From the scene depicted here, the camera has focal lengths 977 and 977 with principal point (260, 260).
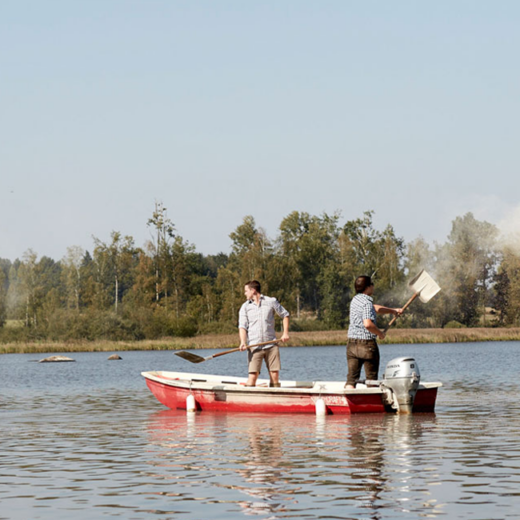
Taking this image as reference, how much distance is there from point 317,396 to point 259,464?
5619 millimetres

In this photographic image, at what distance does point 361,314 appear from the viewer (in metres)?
15.7

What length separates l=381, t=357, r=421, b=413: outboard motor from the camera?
1585cm

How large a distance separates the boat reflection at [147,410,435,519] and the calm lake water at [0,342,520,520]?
0.02 metres

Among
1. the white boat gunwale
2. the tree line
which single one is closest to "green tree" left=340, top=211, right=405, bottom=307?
the tree line

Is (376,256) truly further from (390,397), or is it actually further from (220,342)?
(390,397)

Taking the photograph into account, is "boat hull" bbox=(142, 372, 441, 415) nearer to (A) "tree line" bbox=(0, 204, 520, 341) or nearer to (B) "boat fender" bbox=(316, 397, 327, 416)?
(B) "boat fender" bbox=(316, 397, 327, 416)

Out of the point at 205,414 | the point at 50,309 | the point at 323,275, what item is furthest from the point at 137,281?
the point at 205,414

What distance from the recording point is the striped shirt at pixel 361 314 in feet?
51.4

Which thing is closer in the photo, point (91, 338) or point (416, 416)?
point (416, 416)

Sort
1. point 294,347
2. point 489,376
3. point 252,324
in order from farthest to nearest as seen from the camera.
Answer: point 294,347
point 489,376
point 252,324

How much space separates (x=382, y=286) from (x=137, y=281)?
2289 centimetres

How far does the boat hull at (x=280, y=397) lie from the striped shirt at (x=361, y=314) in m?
1.03

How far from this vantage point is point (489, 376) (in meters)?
29.5

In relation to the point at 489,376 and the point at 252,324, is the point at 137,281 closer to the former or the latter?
the point at 489,376
